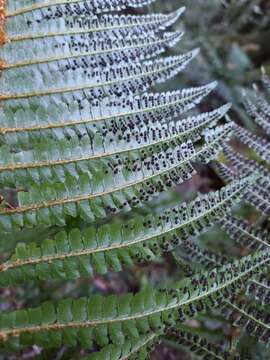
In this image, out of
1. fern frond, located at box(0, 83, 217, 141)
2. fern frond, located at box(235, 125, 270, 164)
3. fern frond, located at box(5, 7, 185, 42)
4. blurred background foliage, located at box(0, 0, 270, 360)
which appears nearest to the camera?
fern frond, located at box(0, 83, 217, 141)

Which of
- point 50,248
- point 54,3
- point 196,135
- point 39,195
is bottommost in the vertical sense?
point 50,248

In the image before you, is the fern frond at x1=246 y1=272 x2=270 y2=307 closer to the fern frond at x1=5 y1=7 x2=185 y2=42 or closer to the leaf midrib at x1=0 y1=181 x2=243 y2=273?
the leaf midrib at x1=0 y1=181 x2=243 y2=273

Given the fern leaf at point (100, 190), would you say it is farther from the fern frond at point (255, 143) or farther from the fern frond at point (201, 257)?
the fern frond at point (255, 143)

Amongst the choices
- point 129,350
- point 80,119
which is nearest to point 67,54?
point 80,119

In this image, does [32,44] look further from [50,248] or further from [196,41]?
[196,41]

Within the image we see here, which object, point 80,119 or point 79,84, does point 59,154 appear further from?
point 79,84

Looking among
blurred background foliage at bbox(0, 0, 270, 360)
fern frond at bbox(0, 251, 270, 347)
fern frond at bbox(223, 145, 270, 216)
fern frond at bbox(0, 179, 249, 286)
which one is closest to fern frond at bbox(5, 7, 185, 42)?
fern frond at bbox(223, 145, 270, 216)

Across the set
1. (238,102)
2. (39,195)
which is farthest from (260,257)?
(238,102)
